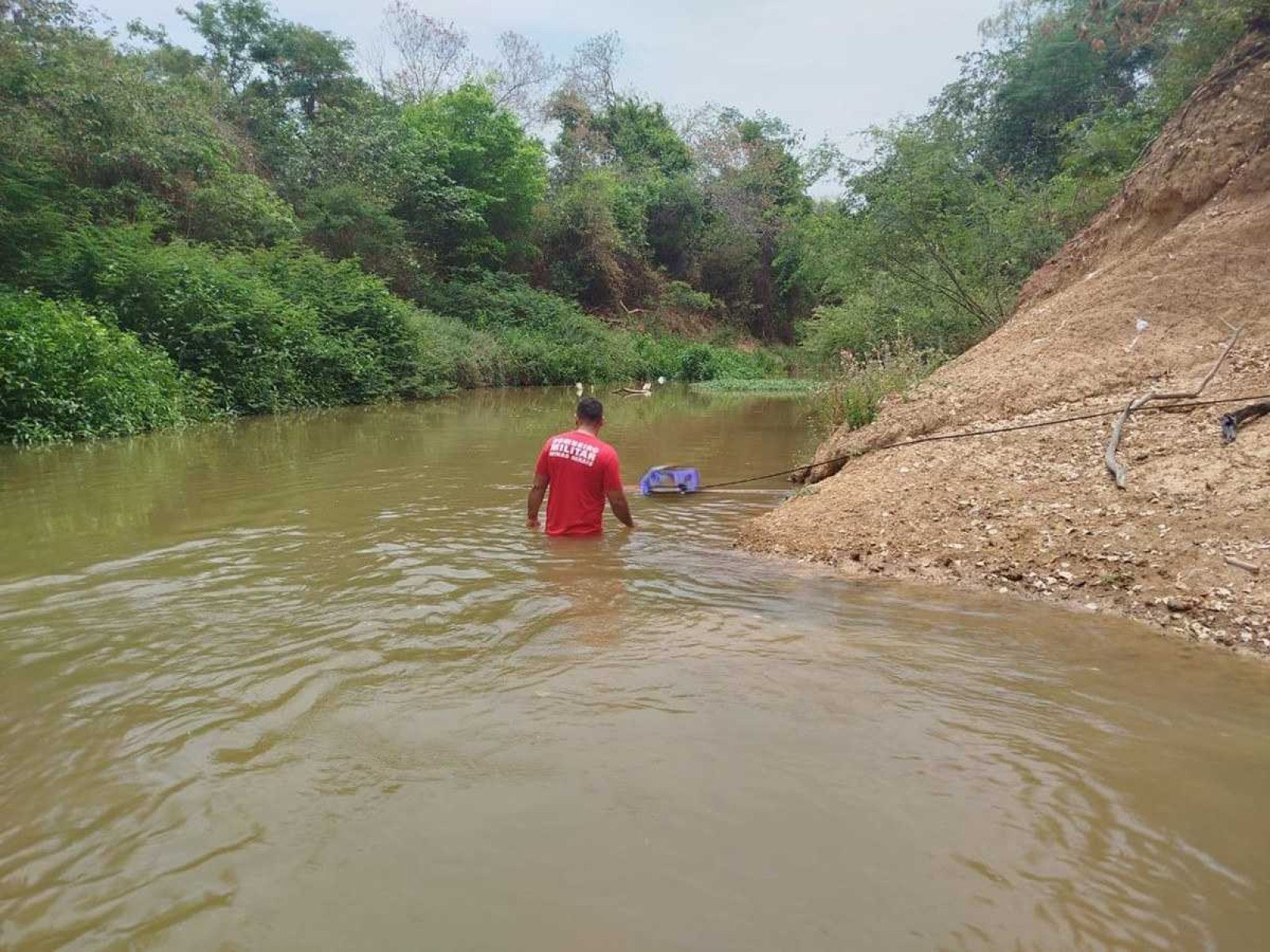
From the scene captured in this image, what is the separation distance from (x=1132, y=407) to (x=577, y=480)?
4.44 metres

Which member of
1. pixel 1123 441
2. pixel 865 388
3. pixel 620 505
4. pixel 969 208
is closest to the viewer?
pixel 1123 441

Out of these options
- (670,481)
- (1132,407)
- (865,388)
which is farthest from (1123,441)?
(670,481)

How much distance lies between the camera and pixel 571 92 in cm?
4284

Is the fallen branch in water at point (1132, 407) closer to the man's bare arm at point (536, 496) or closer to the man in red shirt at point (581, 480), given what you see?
the man in red shirt at point (581, 480)

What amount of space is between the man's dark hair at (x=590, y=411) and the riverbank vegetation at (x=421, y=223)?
4.03 meters

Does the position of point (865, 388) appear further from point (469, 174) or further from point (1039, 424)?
point (469, 174)

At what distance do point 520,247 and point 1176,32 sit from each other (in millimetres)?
25556

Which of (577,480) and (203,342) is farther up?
(203,342)

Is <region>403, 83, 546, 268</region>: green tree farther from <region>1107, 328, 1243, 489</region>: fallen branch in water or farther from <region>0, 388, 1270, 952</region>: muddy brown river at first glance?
<region>1107, 328, 1243, 489</region>: fallen branch in water

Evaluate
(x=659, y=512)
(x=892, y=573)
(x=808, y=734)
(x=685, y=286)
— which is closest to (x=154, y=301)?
(x=659, y=512)

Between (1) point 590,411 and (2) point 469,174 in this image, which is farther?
(2) point 469,174

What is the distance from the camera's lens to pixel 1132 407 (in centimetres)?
678

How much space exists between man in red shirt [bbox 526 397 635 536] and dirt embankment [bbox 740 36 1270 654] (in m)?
1.21

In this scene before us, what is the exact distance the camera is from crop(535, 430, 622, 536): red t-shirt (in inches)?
266
